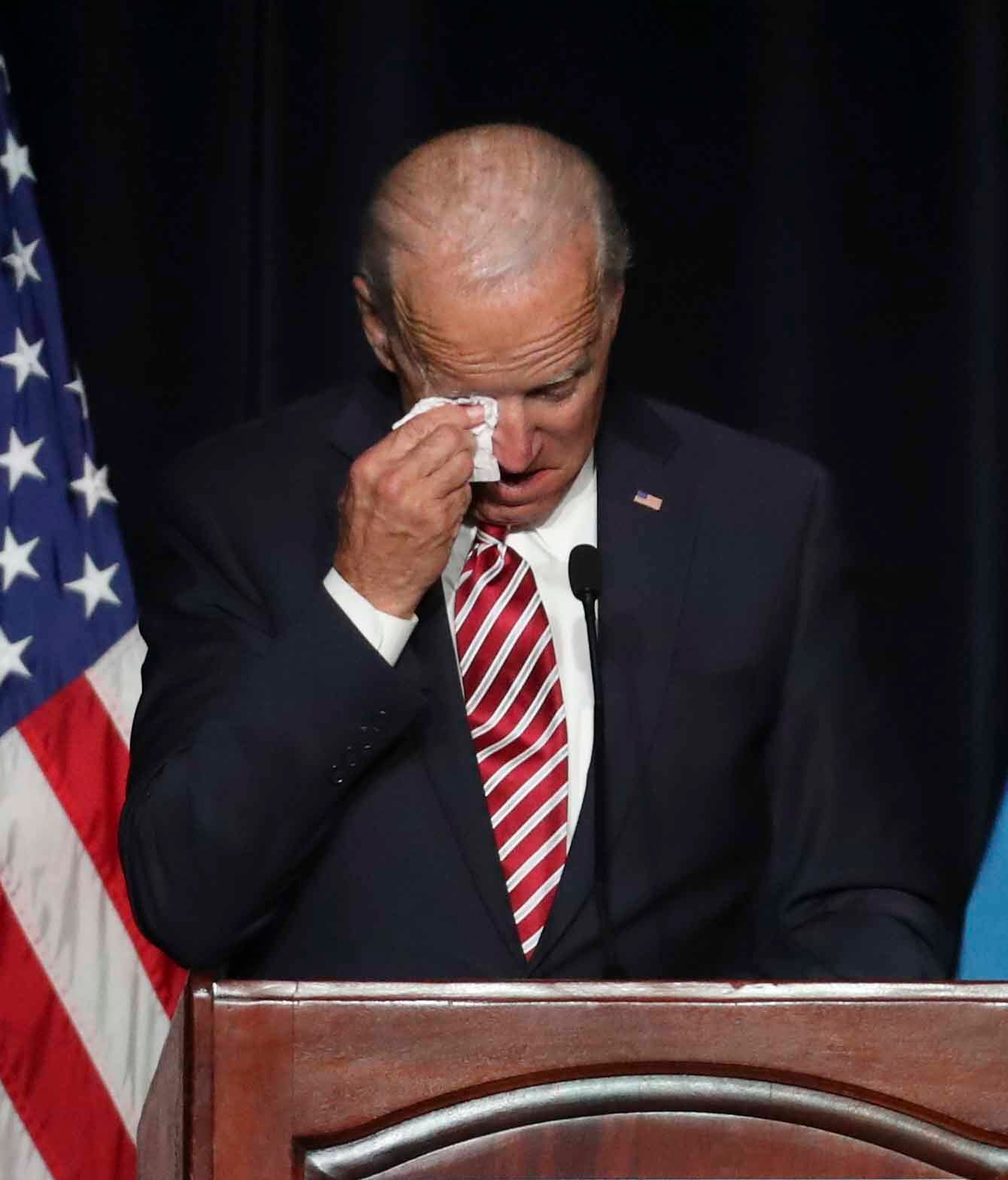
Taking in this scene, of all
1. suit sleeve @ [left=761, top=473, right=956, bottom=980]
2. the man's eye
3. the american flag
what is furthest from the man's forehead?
the american flag

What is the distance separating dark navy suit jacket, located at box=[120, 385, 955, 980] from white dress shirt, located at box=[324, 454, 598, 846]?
0.03 meters

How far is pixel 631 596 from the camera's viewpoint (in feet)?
6.07

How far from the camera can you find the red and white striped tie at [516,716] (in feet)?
5.83

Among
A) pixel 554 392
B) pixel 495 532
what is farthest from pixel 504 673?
pixel 554 392

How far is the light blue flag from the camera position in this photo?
2094 mm

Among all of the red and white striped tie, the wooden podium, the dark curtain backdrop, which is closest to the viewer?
the wooden podium

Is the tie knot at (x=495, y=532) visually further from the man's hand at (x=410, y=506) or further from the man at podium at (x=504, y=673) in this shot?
the man's hand at (x=410, y=506)

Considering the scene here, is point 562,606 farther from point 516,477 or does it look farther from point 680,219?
point 680,219

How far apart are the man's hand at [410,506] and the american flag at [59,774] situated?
2.18ft

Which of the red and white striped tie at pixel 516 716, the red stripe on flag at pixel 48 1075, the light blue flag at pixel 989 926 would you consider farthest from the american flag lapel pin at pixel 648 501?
the red stripe on flag at pixel 48 1075

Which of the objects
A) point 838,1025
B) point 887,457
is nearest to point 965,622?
point 887,457

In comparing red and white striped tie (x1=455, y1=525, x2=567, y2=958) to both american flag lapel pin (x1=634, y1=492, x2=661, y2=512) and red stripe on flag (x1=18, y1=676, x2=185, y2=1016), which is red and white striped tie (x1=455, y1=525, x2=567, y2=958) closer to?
american flag lapel pin (x1=634, y1=492, x2=661, y2=512)

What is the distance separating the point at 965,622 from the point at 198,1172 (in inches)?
72.1

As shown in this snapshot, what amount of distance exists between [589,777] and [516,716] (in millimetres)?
87
